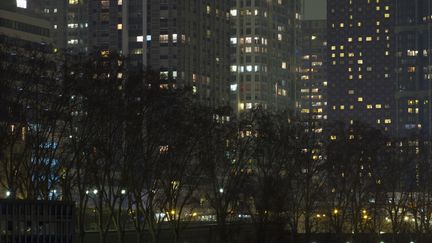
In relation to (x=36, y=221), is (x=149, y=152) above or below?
above

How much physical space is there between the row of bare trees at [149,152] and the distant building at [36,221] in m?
3.95

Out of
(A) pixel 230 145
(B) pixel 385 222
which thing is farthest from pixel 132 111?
(B) pixel 385 222

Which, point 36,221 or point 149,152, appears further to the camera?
point 149,152

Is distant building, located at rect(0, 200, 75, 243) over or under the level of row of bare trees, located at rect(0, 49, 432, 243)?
under

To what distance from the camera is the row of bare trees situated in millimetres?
72125

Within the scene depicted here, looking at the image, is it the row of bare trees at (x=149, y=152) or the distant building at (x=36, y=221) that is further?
the row of bare trees at (x=149, y=152)

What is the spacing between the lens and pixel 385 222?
149125mm

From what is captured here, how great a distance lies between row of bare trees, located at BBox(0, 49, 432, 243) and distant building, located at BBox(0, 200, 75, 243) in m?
3.95

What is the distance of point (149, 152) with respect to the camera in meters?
81.9

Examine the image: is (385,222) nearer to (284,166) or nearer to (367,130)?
(367,130)

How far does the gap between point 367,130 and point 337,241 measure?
24041 millimetres

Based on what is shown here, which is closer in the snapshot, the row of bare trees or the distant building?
the distant building

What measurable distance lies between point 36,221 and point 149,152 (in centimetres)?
1739

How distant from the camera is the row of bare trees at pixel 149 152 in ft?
237
